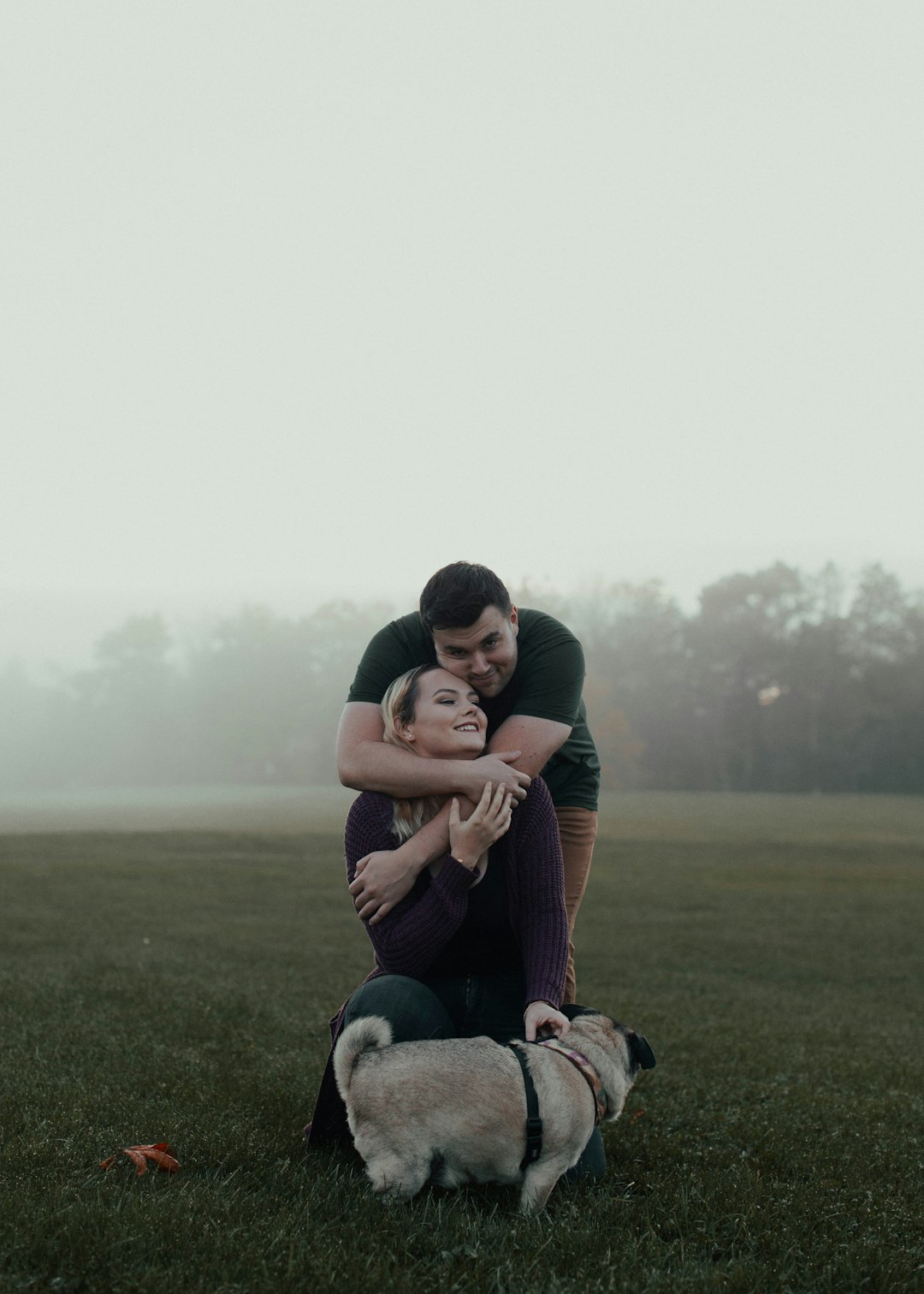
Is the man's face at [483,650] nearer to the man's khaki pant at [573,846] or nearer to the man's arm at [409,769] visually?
the man's arm at [409,769]

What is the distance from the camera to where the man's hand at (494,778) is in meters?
4.44

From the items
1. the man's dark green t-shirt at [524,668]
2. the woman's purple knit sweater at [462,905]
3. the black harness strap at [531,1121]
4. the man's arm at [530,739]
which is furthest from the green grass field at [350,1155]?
the man's dark green t-shirt at [524,668]

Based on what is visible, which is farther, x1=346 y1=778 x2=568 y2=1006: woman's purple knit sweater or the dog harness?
x1=346 y1=778 x2=568 y2=1006: woman's purple knit sweater

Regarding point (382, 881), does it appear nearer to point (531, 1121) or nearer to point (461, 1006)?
point (461, 1006)

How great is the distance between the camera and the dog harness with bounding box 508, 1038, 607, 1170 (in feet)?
12.9

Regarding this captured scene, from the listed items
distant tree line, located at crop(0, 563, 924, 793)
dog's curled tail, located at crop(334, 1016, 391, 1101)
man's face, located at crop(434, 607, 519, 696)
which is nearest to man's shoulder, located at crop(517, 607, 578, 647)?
man's face, located at crop(434, 607, 519, 696)

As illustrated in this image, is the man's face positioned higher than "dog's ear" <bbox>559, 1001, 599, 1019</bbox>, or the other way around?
the man's face

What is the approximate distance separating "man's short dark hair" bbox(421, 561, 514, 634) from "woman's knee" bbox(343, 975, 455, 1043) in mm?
1426

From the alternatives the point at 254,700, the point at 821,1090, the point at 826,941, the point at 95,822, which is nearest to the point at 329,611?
the point at 254,700

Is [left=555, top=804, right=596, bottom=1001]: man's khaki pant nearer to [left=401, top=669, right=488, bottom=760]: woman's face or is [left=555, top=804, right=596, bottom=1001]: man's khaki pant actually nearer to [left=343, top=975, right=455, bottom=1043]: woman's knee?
[left=401, top=669, right=488, bottom=760]: woman's face

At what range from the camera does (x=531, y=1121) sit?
393cm

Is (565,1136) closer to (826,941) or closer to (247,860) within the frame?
(826,941)

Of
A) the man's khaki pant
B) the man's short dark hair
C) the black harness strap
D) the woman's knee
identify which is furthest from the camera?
the man's khaki pant

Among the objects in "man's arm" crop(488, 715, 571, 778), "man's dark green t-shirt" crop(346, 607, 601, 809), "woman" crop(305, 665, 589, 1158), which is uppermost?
"man's dark green t-shirt" crop(346, 607, 601, 809)
